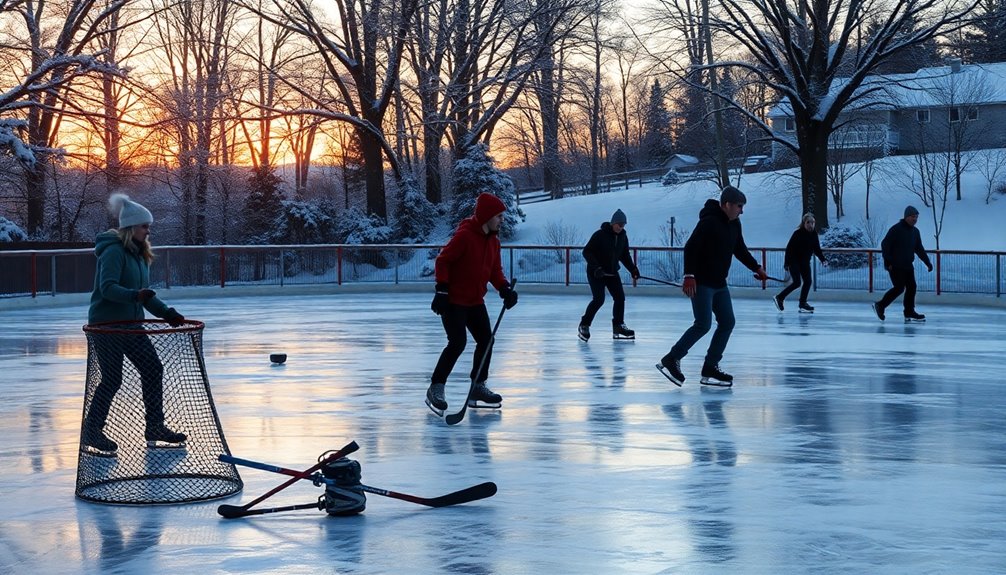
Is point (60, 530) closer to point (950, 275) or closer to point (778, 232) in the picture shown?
point (950, 275)

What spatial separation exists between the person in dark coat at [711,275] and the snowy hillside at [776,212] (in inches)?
1440

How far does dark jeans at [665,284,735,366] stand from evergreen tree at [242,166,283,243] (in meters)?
39.5

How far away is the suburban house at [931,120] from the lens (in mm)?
61531

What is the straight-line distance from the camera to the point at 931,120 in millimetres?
69875

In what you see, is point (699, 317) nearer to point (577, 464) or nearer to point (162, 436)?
point (577, 464)

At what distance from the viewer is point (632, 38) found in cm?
4853

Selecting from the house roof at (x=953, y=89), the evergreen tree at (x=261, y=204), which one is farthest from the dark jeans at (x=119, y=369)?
the house roof at (x=953, y=89)

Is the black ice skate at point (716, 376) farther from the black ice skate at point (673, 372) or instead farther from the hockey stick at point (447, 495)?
the hockey stick at point (447, 495)

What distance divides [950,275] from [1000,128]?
1727 inches

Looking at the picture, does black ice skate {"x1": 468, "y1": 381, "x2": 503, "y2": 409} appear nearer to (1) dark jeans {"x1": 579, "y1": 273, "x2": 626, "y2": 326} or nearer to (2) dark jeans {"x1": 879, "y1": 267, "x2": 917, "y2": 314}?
(1) dark jeans {"x1": 579, "y1": 273, "x2": 626, "y2": 326}

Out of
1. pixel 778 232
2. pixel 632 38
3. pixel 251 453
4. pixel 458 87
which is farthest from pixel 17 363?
pixel 778 232

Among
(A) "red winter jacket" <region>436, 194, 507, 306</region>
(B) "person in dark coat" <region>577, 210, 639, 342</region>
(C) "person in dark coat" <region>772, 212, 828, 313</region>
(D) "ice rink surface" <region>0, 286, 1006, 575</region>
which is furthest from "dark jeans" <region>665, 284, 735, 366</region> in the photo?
(C) "person in dark coat" <region>772, 212, 828, 313</region>

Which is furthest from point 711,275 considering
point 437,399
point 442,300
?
point 437,399

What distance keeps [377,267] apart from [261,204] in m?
16.2
